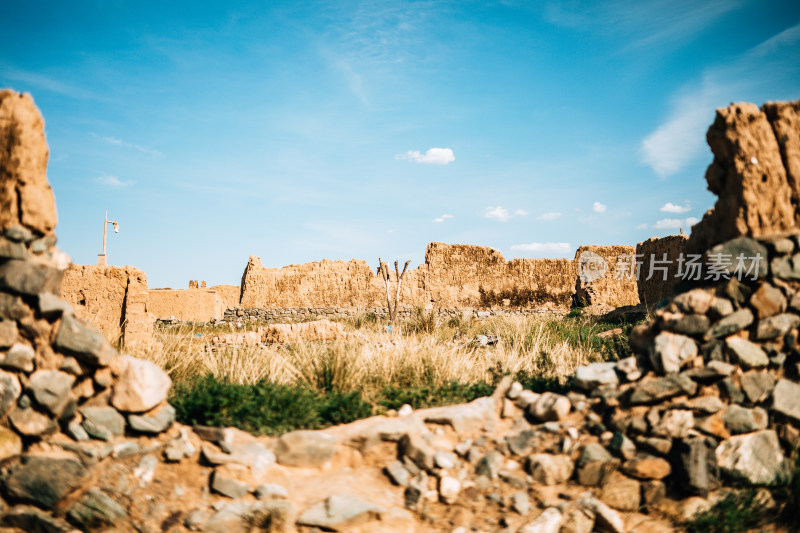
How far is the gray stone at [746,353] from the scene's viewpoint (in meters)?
3.86

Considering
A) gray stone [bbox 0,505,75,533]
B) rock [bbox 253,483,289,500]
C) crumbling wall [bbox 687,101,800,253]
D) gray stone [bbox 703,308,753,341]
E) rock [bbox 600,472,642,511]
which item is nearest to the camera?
gray stone [bbox 0,505,75,533]

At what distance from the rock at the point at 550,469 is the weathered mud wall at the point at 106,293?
592cm

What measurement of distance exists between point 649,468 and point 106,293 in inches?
288

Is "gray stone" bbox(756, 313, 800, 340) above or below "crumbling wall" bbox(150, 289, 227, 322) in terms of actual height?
above

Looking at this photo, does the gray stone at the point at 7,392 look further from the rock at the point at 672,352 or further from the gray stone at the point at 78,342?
the rock at the point at 672,352

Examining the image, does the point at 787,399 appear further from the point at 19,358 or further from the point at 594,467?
the point at 19,358

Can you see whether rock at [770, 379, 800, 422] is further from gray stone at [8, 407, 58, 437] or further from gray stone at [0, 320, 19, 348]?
gray stone at [0, 320, 19, 348]

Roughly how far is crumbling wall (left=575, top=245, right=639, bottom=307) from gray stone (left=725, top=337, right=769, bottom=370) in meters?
13.3

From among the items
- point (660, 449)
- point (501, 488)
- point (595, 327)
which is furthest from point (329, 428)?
point (595, 327)

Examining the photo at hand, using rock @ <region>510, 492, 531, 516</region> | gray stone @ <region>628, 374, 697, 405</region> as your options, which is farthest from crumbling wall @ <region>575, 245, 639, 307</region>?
rock @ <region>510, 492, 531, 516</region>

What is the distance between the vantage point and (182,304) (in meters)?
16.7

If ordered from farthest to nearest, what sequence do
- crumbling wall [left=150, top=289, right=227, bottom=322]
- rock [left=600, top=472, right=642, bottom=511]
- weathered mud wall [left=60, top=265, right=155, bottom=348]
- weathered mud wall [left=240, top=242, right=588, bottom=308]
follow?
1. weathered mud wall [left=240, top=242, right=588, bottom=308]
2. crumbling wall [left=150, top=289, right=227, bottom=322]
3. weathered mud wall [left=60, top=265, right=155, bottom=348]
4. rock [left=600, top=472, right=642, bottom=511]

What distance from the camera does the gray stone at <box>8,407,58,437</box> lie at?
3.32 m

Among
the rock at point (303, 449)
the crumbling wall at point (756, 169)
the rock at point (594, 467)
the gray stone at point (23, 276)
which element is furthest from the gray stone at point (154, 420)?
the crumbling wall at point (756, 169)
